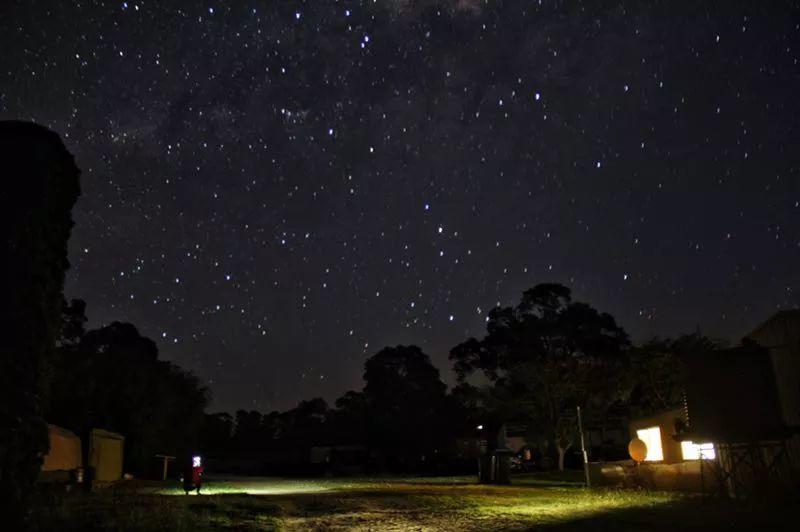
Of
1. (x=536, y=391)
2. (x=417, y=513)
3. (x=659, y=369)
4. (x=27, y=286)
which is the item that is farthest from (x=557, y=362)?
(x=27, y=286)

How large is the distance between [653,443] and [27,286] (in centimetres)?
2449

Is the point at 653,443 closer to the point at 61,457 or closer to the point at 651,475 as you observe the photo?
the point at 651,475

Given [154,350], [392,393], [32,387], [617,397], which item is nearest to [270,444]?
[392,393]

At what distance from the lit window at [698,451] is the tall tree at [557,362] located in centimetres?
1446

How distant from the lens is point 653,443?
26047 mm

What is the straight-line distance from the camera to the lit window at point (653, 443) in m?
25.5

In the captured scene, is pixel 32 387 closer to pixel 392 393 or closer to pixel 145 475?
pixel 145 475

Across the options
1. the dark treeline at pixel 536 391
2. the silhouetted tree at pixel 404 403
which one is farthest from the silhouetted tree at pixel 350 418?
the dark treeline at pixel 536 391

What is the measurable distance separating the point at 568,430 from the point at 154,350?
36.7 m

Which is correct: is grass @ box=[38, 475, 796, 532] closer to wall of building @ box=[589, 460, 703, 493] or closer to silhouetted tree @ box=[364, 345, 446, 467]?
wall of building @ box=[589, 460, 703, 493]

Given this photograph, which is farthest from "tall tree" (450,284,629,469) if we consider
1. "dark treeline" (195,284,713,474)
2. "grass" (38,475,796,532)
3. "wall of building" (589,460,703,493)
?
"grass" (38,475,796,532)

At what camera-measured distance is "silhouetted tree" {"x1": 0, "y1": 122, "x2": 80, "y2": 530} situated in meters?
7.54

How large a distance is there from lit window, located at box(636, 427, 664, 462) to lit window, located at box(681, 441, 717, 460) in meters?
1.49

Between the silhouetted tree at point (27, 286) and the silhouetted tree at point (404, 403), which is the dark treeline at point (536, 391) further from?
the silhouetted tree at point (27, 286)
